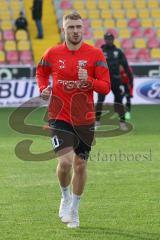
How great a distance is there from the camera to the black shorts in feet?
25.2

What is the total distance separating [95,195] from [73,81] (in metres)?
2.18

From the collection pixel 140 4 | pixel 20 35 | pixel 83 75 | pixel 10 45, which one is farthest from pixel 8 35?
pixel 83 75

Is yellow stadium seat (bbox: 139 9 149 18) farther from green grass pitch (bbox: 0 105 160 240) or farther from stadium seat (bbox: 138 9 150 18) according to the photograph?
green grass pitch (bbox: 0 105 160 240)

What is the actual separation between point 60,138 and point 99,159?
494 centimetres

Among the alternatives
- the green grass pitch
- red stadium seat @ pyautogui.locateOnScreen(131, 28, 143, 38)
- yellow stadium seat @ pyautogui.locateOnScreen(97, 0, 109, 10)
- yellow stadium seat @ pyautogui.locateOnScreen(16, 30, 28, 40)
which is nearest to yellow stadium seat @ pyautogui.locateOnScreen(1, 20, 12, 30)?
yellow stadium seat @ pyautogui.locateOnScreen(16, 30, 28, 40)

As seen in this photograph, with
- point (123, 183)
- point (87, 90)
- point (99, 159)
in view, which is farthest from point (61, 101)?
point (99, 159)

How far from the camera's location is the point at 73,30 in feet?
24.4

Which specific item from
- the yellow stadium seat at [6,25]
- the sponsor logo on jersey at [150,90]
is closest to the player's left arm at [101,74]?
the sponsor logo on jersey at [150,90]

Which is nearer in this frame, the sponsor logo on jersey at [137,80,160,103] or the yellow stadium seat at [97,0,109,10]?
the sponsor logo on jersey at [137,80,160,103]

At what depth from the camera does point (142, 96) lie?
22.7m

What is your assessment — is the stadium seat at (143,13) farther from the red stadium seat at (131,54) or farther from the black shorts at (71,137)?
the black shorts at (71,137)

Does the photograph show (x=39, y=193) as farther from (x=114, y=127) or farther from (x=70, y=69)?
(x=114, y=127)

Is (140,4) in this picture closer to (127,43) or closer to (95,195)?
(127,43)

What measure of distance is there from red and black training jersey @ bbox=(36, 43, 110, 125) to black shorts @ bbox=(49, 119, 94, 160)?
68 millimetres
